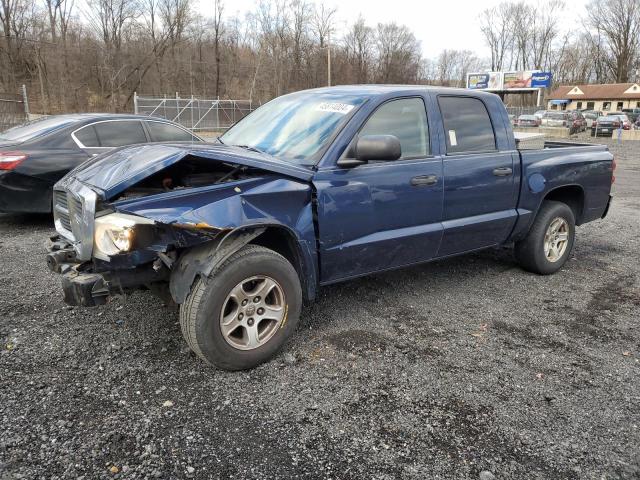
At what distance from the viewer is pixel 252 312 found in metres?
3.24

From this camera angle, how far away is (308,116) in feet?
13.1

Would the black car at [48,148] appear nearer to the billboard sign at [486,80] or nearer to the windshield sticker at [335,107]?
the windshield sticker at [335,107]

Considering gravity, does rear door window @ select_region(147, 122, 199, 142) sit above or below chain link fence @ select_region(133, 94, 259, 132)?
below

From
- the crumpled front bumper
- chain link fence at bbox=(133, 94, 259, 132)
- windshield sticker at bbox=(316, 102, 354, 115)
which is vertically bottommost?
the crumpled front bumper

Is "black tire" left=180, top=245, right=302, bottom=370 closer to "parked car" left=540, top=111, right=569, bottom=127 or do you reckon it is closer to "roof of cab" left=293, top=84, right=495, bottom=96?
"roof of cab" left=293, top=84, right=495, bottom=96

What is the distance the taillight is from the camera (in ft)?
19.8

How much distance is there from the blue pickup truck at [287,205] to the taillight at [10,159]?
9.81ft

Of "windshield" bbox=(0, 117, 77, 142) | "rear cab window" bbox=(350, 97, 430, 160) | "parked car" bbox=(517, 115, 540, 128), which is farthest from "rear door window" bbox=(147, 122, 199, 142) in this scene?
"parked car" bbox=(517, 115, 540, 128)

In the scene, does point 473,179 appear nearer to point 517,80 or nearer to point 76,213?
point 76,213

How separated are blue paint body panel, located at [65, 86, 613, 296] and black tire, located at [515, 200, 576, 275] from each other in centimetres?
16

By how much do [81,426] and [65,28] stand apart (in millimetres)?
49717

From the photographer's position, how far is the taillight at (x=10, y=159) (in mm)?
6023

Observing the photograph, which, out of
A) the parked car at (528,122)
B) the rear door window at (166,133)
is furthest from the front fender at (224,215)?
the parked car at (528,122)

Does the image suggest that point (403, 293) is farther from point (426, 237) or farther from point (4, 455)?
point (4, 455)
